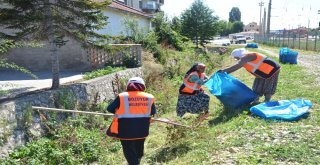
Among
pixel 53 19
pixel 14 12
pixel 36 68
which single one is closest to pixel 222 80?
pixel 53 19

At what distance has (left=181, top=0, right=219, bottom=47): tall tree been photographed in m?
36.8

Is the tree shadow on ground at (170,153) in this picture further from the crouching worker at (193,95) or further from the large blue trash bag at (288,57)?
the large blue trash bag at (288,57)

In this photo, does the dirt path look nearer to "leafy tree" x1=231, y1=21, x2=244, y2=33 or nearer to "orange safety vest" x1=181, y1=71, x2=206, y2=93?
"orange safety vest" x1=181, y1=71, x2=206, y2=93

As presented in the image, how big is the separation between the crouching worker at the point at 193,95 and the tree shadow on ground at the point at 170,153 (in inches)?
66.8

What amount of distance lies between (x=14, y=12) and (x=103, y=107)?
10.2 feet

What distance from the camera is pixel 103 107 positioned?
8578mm

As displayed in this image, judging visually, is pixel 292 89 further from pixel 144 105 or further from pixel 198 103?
pixel 144 105

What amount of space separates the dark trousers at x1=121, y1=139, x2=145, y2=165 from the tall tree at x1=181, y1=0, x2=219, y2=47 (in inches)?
1292

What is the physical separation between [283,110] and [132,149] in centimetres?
335

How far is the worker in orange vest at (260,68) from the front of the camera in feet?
23.4

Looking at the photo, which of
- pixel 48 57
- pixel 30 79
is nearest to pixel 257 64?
pixel 30 79

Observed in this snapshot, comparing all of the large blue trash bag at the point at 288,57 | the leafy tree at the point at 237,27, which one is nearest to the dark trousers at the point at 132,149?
the large blue trash bag at the point at 288,57

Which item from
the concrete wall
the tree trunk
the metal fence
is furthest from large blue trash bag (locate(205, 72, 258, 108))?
the metal fence

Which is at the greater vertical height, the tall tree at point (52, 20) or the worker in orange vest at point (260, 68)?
the tall tree at point (52, 20)
